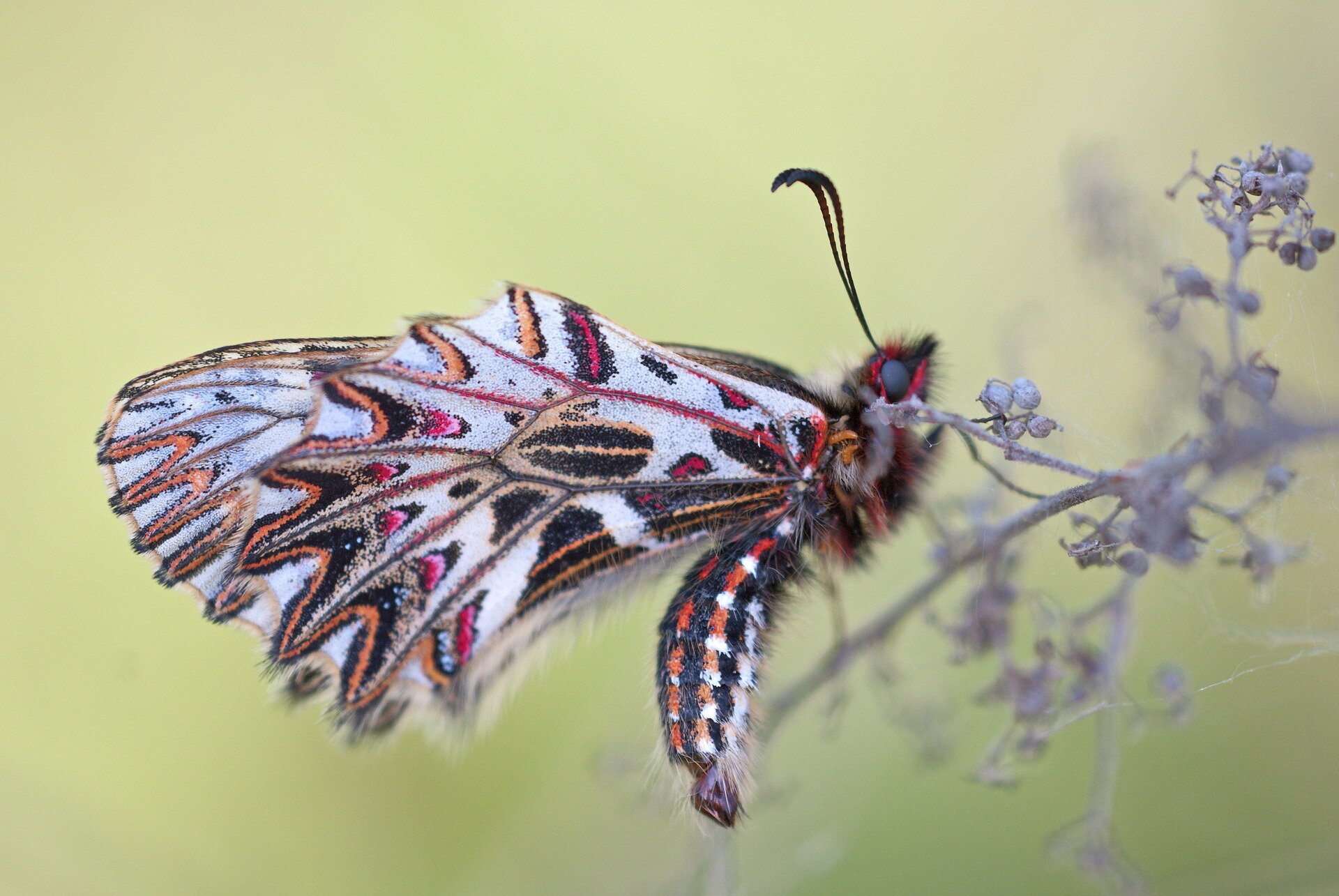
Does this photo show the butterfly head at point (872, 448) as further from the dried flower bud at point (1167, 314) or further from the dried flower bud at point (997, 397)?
the dried flower bud at point (1167, 314)

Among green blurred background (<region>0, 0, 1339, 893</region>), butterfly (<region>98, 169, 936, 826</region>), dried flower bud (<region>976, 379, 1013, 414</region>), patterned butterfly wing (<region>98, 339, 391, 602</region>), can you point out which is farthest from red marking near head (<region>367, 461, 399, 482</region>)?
dried flower bud (<region>976, 379, 1013, 414</region>)

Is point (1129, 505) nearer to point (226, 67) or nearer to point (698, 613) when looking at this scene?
point (698, 613)

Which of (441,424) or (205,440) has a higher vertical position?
(205,440)

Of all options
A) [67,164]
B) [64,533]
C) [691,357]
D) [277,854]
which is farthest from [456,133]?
[277,854]

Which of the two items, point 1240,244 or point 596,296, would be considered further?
point 596,296

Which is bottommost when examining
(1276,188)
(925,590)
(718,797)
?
(718,797)

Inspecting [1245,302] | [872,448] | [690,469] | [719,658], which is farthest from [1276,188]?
[719,658]

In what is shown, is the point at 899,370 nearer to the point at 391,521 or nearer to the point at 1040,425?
the point at 1040,425
